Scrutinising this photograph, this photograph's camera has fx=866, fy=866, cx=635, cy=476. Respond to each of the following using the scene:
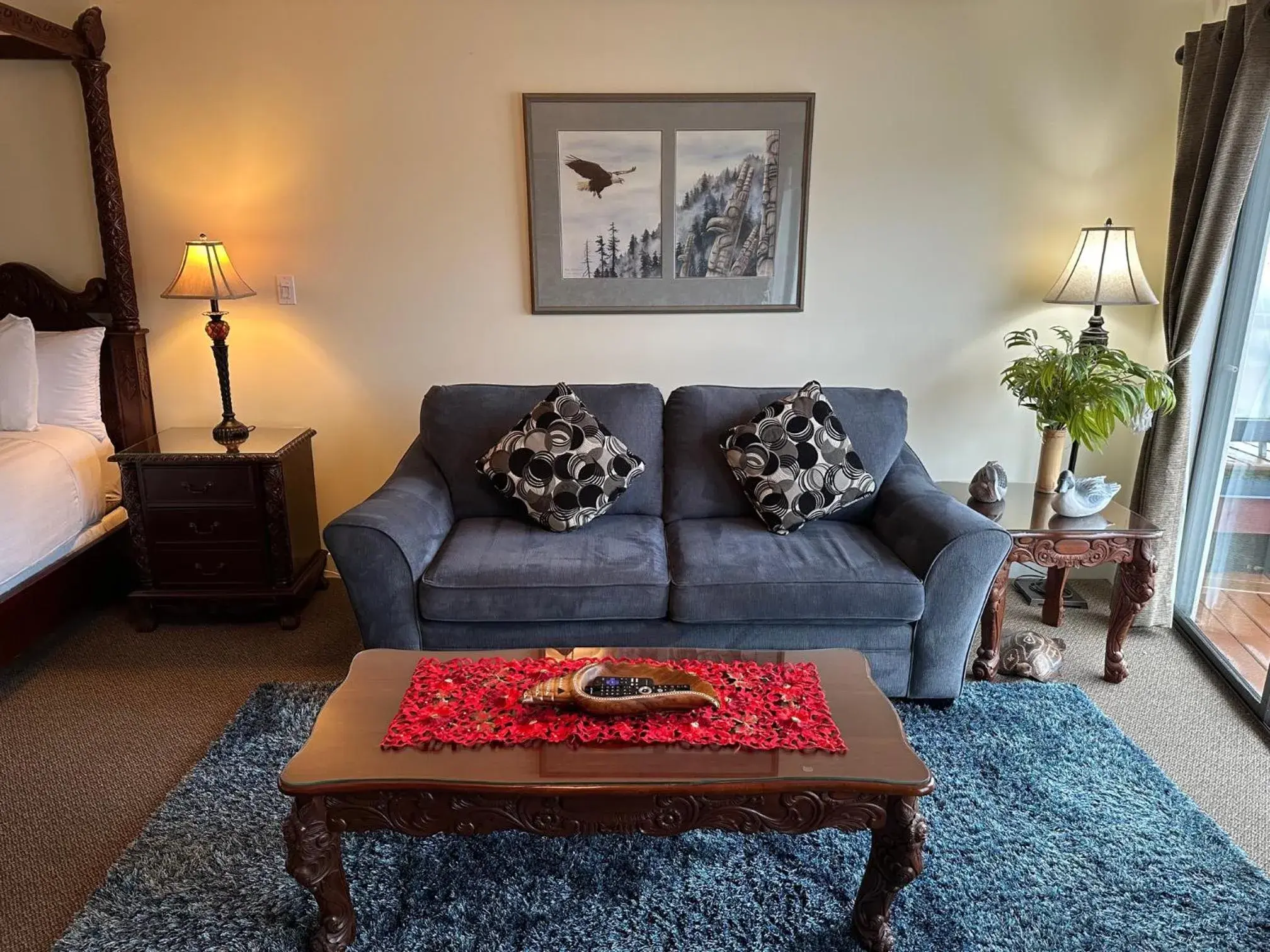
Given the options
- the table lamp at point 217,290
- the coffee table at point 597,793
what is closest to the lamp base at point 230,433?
the table lamp at point 217,290

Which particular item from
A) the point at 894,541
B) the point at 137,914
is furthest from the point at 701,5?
the point at 137,914

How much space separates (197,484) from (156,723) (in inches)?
35.7

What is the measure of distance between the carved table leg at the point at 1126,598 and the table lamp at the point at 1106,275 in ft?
2.68

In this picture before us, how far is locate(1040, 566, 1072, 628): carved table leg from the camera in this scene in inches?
132

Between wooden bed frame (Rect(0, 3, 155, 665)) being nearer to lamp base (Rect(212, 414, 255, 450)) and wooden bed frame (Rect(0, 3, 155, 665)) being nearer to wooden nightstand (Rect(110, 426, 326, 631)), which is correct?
wooden nightstand (Rect(110, 426, 326, 631))

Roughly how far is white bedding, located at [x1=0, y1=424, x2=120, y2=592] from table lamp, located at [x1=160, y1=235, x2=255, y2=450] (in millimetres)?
492

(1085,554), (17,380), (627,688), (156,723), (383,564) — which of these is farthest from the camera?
(17,380)

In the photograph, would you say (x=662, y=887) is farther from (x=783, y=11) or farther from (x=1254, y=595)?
(x=783, y=11)

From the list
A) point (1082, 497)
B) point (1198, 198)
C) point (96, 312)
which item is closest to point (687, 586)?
point (1082, 497)

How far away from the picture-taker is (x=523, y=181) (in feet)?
11.5

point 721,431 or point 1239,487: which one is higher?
point 721,431

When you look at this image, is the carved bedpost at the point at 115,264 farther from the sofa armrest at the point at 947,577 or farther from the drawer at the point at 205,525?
the sofa armrest at the point at 947,577

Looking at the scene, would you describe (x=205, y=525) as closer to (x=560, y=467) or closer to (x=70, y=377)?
(x=70, y=377)

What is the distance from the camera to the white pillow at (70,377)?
3.40m
